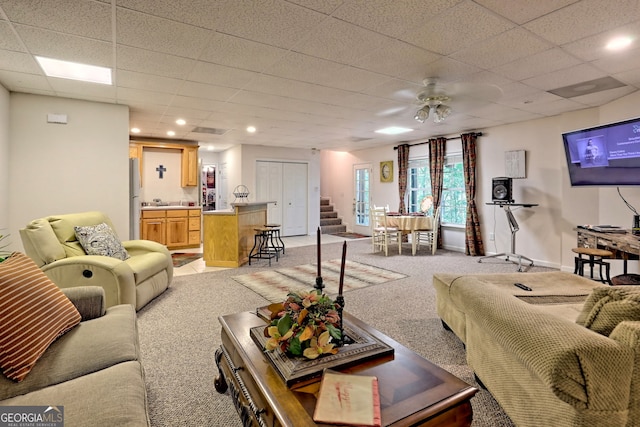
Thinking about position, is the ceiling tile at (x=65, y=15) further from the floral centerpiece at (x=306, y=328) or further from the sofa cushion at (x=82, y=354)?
the floral centerpiece at (x=306, y=328)

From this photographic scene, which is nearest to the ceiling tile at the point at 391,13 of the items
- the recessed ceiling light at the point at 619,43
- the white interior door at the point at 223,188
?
the recessed ceiling light at the point at 619,43

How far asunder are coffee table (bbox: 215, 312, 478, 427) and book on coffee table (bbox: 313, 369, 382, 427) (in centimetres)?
3

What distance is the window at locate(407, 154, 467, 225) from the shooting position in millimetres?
6809

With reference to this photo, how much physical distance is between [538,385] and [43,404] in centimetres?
189

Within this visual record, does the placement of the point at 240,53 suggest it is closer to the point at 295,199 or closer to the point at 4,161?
the point at 4,161

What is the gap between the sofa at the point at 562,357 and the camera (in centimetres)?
106

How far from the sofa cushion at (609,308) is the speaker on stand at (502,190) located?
4.50m

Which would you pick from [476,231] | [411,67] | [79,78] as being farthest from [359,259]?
[79,78]

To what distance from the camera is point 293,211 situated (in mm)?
8922

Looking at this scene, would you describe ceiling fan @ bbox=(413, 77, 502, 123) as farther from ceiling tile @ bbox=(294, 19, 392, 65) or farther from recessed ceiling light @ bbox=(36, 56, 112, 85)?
recessed ceiling light @ bbox=(36, 56, 112, 85)

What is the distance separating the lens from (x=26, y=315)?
1.45 meters

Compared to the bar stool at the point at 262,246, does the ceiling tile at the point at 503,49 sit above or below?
above

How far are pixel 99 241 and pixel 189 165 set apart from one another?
4.43 meters

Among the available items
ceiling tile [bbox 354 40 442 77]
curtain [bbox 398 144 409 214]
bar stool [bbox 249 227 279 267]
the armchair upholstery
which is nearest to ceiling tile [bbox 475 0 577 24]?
ceiling tile [bbox 354 40 442 77]
